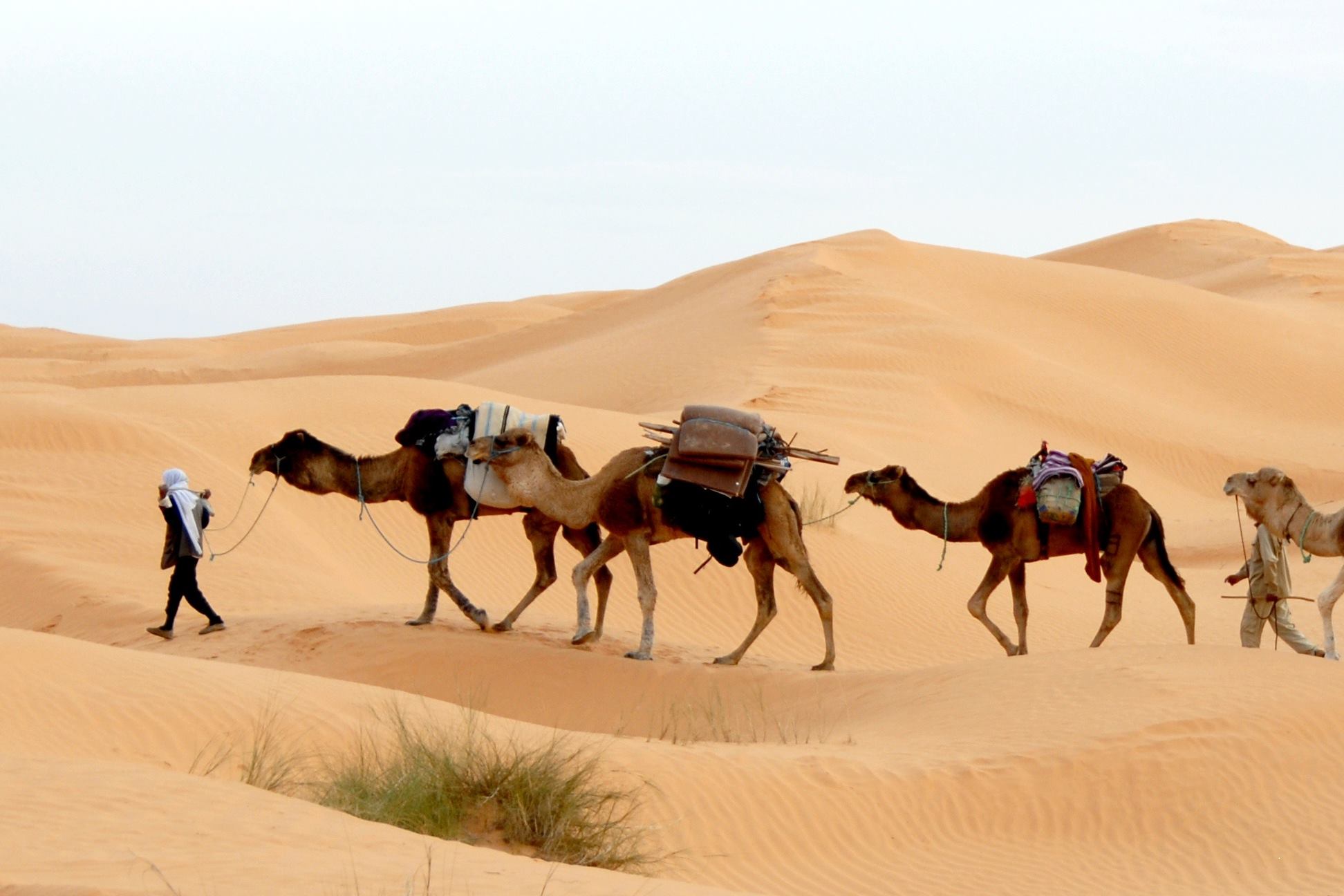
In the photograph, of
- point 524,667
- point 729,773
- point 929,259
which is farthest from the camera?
point 929,259

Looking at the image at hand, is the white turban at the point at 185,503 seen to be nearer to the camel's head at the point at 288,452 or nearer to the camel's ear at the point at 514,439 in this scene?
the camel's head at the point at 288,452

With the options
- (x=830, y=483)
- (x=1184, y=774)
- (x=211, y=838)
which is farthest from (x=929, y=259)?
(x=211, y=838)

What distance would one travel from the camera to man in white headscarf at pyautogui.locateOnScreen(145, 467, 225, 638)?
13695mm

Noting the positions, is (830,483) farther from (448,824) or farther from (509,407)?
(448,824)

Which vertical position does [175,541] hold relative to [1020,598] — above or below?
above

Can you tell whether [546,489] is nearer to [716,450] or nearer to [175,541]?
[716,450]

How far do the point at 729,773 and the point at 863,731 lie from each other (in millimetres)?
2150

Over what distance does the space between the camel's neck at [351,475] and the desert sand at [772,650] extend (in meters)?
1.26

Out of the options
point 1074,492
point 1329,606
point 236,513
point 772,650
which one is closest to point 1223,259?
point 772,650

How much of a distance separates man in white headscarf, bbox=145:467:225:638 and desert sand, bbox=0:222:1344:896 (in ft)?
1.59

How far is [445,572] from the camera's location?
14133 mm

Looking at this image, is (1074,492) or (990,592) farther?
(990,592)

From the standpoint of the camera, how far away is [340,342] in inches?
2496

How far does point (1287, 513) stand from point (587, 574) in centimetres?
582
